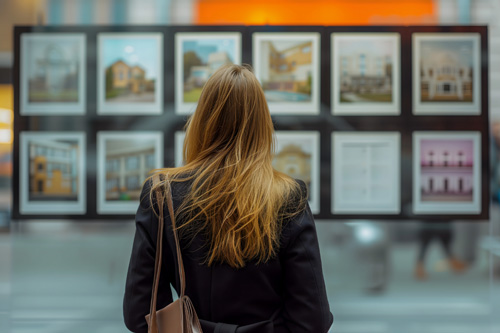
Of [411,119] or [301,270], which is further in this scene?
[411,119]

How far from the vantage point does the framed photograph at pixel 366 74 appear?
390 centimetres

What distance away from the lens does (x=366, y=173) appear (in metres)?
3.92

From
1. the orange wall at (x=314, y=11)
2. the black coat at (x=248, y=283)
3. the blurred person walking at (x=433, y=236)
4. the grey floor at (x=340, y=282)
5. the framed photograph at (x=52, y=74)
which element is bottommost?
the grey floor at (x=340, y=282)

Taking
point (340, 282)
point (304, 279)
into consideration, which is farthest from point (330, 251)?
point (304, 279)

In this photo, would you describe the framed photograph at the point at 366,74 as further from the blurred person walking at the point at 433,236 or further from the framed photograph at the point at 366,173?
the blurred person walking at the point at 433,236

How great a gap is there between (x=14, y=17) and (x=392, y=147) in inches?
119

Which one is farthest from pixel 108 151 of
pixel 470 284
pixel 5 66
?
pixel 470 284

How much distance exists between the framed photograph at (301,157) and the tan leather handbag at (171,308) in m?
2.30

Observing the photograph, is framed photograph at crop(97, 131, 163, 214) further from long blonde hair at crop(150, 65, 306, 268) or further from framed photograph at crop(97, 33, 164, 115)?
long blonde hair at crop(150, 65, 306, 268)

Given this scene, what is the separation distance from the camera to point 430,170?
3953mm

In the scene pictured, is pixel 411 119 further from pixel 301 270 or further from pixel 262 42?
pixel 301 270

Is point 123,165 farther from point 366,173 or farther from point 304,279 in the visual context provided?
point 304,279

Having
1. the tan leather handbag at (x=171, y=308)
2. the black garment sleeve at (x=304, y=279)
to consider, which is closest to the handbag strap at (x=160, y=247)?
the tan leather handbag at (x=171, y=308)

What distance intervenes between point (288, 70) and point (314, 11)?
0.48m
